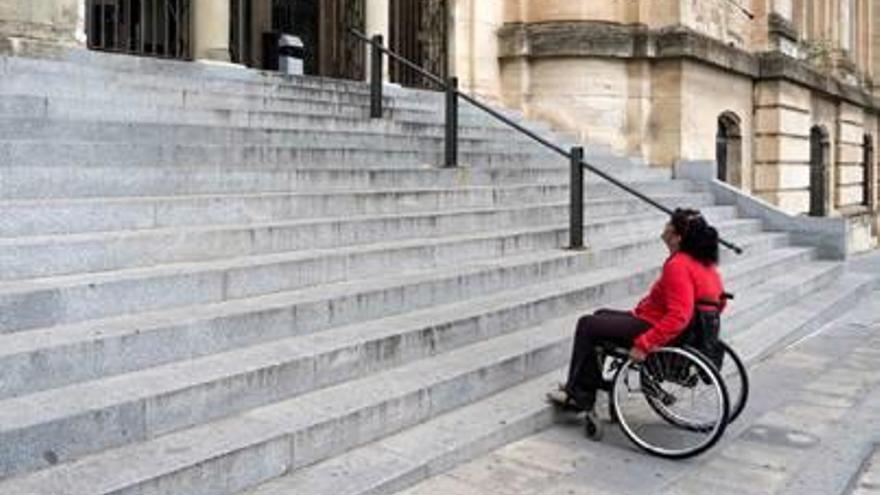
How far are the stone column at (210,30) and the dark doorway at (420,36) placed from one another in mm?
3487

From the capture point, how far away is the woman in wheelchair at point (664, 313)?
17.1 ft

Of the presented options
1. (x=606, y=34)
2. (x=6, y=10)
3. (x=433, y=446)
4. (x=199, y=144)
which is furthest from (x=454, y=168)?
(x=606, y=34)

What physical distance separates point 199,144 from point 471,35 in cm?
742

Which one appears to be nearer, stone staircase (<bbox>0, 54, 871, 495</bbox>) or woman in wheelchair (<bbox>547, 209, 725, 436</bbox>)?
stone staircase (<bbox>0, 54, 871, 495</bbox>)

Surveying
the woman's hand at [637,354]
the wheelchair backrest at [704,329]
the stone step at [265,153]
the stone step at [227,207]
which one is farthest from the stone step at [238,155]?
the wheelchair backrest at [704,329]

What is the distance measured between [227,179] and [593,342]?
9.41 ft

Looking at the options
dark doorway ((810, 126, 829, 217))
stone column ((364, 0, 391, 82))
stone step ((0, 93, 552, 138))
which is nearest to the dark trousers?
stone step ((0, 93, 552, 138))

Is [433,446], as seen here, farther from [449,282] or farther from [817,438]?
[817,438]

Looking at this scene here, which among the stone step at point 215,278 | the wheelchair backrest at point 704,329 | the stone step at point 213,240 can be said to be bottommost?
the wheelchair backrest at point 704,329

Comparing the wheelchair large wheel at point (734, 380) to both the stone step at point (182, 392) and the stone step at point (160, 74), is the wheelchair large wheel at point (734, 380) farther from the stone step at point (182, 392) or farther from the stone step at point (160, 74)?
the stone step at point (160, 74)

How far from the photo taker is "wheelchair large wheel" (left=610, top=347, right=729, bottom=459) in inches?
204

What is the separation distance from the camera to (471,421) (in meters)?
5.29

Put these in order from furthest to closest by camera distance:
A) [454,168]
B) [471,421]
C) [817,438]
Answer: [454,168] → [817,438] → [471,421]

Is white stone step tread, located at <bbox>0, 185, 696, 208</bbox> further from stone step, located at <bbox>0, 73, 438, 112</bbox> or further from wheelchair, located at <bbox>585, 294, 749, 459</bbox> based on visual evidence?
wheelchair, located at <bbox>585, 294, 749, 459</bbox>
